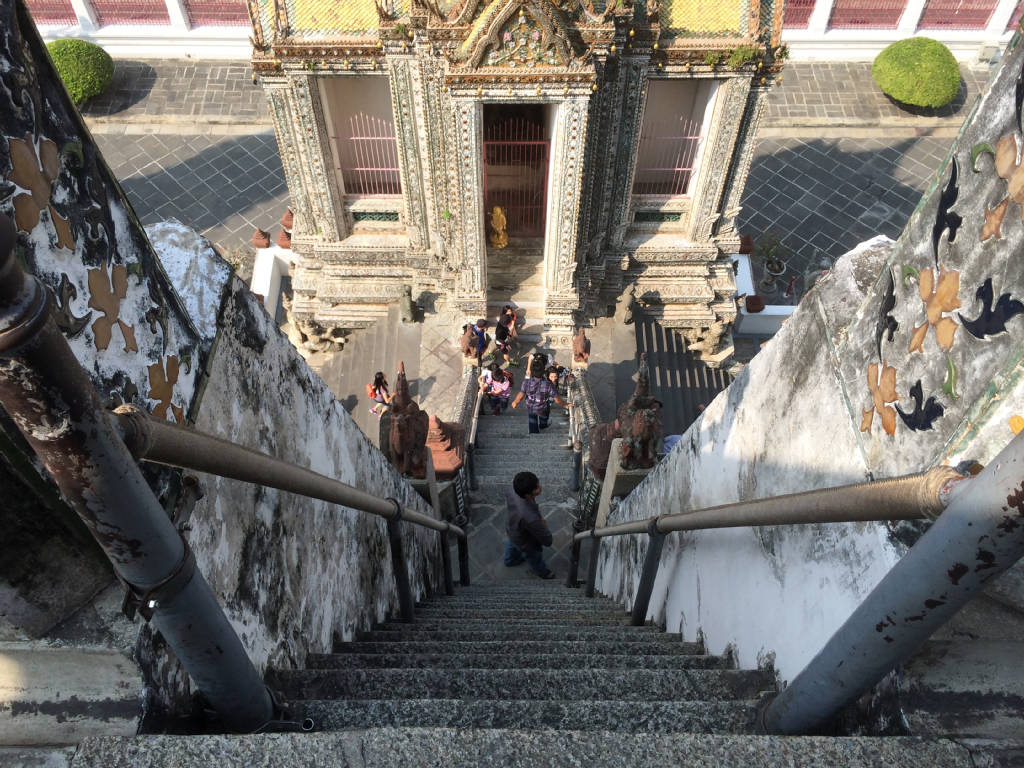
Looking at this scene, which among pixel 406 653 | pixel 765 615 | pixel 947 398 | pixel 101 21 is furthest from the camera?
pixel 101 21

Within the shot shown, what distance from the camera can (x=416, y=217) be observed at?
12.7 meters

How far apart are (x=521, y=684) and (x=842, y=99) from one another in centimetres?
2007

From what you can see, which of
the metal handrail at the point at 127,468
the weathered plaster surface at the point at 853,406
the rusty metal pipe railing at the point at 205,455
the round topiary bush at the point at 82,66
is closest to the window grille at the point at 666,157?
the weathered plaster surface at the point at 853,406

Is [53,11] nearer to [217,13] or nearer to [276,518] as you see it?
[217,13]

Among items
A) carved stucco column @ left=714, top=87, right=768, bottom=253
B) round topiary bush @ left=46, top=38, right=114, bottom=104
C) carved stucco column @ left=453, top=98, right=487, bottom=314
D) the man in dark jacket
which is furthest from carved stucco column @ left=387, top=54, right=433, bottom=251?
round topiary bush @ left=46, top=38, right=114, bottom=104

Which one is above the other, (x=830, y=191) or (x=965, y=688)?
(x=965, y=688)

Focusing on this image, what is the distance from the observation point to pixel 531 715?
280 centimetres

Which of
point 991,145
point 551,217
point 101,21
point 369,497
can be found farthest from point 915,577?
point 101,21

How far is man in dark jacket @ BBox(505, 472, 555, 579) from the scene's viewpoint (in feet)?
28.1

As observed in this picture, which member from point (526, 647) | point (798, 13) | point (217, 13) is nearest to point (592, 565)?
point (526, 647)

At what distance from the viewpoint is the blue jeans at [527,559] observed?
9.73 metres

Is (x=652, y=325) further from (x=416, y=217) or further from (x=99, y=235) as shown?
(x=99, y=235)

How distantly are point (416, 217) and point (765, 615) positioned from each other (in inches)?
402

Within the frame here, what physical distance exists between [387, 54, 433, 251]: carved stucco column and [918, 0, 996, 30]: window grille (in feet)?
52.1
